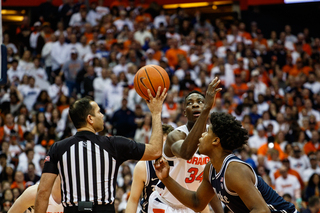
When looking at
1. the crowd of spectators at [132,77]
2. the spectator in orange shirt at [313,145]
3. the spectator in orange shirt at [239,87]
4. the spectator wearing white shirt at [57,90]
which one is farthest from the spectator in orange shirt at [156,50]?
the spectator in orange shirt at [313,145]

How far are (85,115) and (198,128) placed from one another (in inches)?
47.8

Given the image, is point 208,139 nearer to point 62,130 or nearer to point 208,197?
point 208,197

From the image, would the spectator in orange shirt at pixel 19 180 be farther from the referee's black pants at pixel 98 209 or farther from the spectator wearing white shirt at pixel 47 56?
the referee's black pants at pixel 98 209

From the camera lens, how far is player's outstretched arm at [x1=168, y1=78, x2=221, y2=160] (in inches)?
188

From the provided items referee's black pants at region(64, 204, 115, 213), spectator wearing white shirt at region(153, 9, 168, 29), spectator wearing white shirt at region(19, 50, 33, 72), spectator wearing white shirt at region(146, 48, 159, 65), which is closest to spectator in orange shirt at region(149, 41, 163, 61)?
spectator wearing white shirt at region(146, 48, 159, 65)

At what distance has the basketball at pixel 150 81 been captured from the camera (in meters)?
5.07

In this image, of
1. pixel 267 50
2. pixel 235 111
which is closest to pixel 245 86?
pixel 235 111

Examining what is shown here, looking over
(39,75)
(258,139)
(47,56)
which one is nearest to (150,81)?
(258,139)

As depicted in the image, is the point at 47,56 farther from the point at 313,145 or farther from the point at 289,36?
the point at 289,36

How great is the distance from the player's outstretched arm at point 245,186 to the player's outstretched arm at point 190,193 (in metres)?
0.55

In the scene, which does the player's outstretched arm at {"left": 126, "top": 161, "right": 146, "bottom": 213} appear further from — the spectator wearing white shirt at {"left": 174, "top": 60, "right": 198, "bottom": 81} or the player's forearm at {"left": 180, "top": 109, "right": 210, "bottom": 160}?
the spectator wearing white shirt at {"left": 174, "top": 60, "right": 198, "bottom": 81}

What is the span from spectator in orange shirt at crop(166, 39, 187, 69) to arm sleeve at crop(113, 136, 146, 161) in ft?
37.5

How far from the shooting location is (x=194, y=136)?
4.92 meters

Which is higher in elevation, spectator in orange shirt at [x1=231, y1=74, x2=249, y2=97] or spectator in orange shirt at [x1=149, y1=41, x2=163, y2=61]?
spectator in orange shirt at [x1=149, y1=41, x2=163, y2=61]
